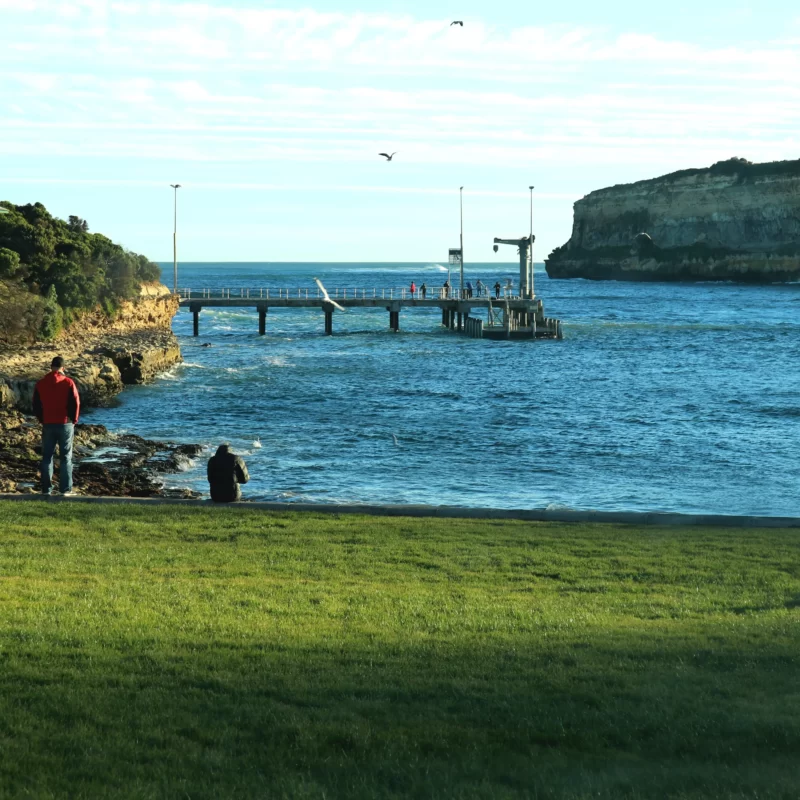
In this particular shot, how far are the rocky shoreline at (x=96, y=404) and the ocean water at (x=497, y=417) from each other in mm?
1052

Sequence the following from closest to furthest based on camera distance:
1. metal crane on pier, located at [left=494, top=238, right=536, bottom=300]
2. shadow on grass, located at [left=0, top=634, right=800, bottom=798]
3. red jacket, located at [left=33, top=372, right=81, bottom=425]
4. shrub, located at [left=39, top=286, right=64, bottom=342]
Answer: shadow on grass, located at [left=0, top=634, right=800, bottom=798] → red jacket, located at [left=33, top=372, right=81, bottom=425] → shrub, located at [left=39, top=286, right=64, bottom=342] → metal crane on pier, located at [left=494, top=238, right=536, bottom=300]

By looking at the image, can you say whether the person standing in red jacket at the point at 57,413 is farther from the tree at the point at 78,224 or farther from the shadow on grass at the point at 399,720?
the tree at the point at 78,224

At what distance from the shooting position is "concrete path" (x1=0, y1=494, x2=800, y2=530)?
14.3 m

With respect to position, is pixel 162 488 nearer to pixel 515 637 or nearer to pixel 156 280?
pixel 515 637

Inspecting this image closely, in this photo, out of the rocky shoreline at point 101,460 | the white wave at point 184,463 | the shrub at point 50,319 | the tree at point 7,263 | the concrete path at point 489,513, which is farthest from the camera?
the shrub at point 50,319

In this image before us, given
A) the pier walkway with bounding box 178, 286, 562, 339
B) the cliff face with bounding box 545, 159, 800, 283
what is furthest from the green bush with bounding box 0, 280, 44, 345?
the cliff face with bounding box 545, 159, 800, 283

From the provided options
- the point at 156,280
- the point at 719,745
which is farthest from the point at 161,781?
the point at 156,280

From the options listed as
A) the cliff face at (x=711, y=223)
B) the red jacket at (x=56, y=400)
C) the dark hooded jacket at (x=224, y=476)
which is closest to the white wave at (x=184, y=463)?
the red jacket at (x=56, y=400)

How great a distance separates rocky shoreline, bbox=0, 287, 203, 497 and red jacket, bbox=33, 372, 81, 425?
11.8 ft

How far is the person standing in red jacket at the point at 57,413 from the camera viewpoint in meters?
15.0

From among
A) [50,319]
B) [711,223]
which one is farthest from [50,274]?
[711,223]

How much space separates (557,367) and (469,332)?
23.5m

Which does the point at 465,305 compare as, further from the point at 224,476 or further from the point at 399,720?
the point at 399,720

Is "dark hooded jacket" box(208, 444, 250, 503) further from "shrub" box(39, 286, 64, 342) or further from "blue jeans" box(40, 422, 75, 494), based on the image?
"shrub" box(39, 286, 64, 342)
